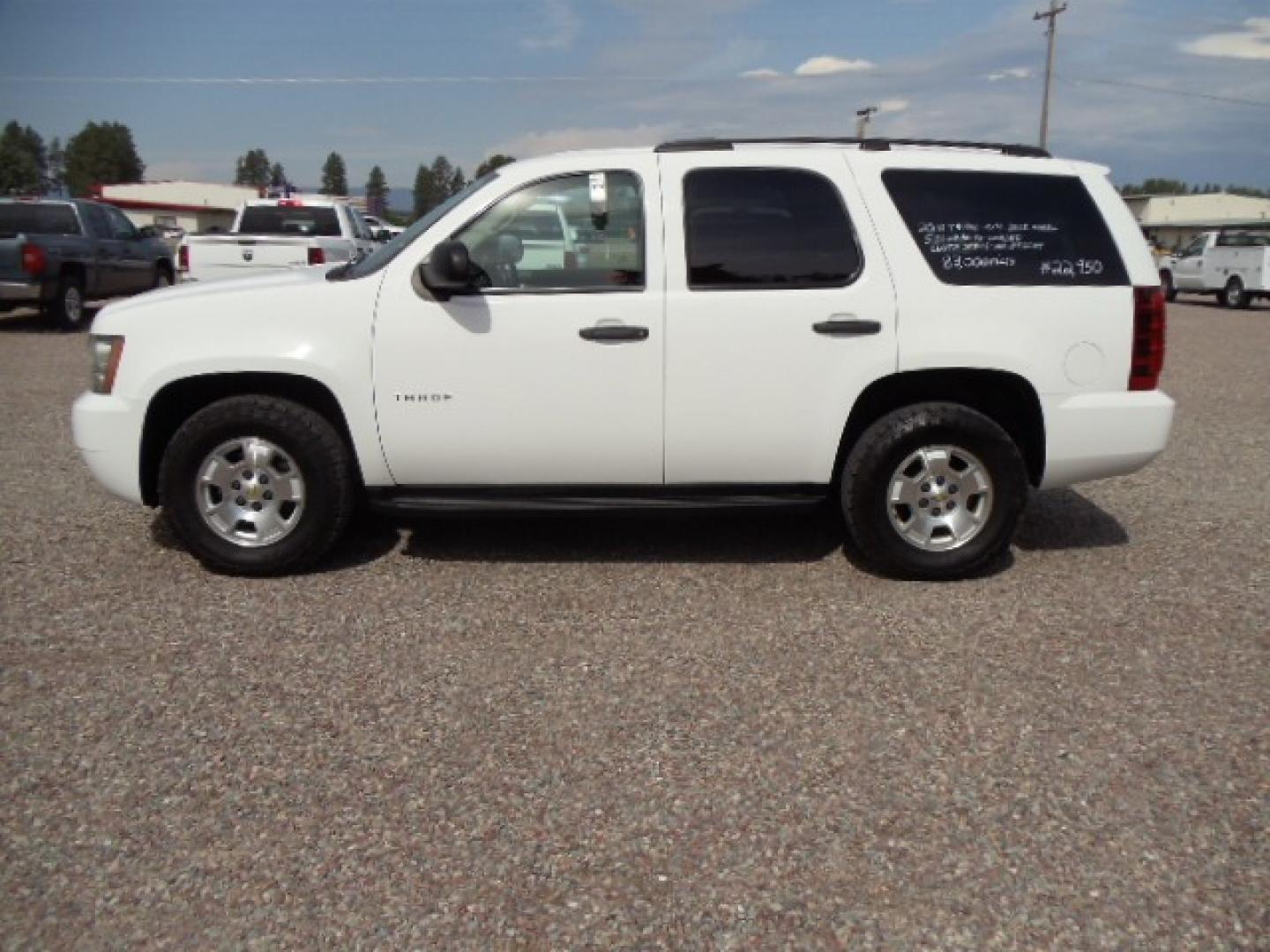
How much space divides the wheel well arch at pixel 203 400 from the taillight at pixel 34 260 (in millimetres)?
11059

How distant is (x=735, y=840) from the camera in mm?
2795

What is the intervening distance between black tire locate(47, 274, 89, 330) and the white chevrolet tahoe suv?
38.6 feet

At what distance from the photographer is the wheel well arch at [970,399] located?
4707mm

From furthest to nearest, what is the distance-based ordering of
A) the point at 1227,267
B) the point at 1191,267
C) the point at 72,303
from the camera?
1. the point at 1191,267
2. the point at 1227,267
3. the point at 72,303

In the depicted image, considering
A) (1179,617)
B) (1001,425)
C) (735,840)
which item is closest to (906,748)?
(735,840)

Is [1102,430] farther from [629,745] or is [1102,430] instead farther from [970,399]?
[629,745]

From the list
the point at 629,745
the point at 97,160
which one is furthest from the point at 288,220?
the point at 97,160

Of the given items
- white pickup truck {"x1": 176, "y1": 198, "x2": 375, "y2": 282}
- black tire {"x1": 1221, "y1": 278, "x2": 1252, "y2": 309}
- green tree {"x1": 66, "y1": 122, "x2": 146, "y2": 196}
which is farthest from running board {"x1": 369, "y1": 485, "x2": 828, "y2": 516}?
green tree {"x1": 66, "y1": 122, "x2": 146, "y2": 196}

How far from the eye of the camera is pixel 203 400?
4.84 metres

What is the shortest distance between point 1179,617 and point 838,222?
220 cm

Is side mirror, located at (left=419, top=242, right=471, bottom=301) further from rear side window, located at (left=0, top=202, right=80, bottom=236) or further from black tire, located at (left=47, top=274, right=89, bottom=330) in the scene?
rear side window, located at (left=0, top=202, right=80, bottom=236)

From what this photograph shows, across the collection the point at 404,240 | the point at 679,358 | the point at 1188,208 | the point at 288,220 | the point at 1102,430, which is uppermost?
the point at 1188,208

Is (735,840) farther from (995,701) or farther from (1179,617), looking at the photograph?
(1179,617)

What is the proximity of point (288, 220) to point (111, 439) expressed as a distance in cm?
1128
